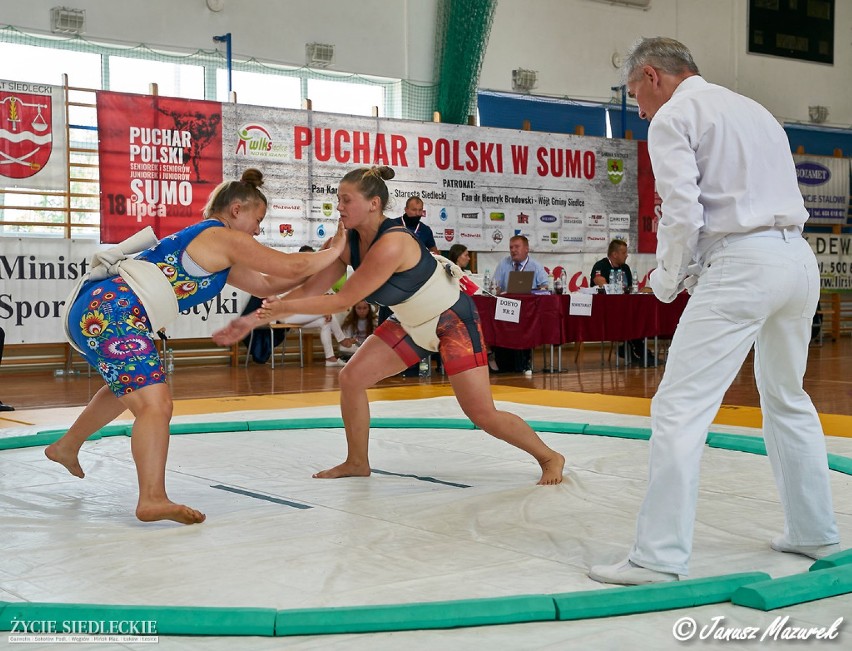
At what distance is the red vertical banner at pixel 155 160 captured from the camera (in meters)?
8.30

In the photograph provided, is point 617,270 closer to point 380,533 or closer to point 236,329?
point 236,329

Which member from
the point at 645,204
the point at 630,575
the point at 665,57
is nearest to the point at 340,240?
the point at 665,57

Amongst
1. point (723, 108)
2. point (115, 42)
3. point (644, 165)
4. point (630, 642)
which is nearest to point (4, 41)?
point (115, 42)

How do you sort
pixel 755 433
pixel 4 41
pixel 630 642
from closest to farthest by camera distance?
pixel 630 642
pixel 755 433
pixel 4 41

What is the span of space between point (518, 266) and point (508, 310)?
79 cm

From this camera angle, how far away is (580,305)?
27.1 feet

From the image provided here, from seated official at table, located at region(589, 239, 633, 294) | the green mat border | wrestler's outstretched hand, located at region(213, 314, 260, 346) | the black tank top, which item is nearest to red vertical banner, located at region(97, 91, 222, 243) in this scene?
seated official at table, located at region(589, 239, 633, 294)

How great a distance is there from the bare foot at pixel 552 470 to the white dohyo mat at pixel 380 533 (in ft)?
0.14

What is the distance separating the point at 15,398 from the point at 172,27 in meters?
4.23

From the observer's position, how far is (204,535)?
2648 mm

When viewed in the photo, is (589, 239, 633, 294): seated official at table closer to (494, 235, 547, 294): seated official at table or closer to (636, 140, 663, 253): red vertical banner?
(494, 235, 547, 294): seated official at table

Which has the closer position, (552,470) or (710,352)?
(710,352)

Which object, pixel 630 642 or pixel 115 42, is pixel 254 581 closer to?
pixel 630 642

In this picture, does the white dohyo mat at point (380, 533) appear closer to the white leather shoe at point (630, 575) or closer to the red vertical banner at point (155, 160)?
the white leather shoe at point (630, 575)
